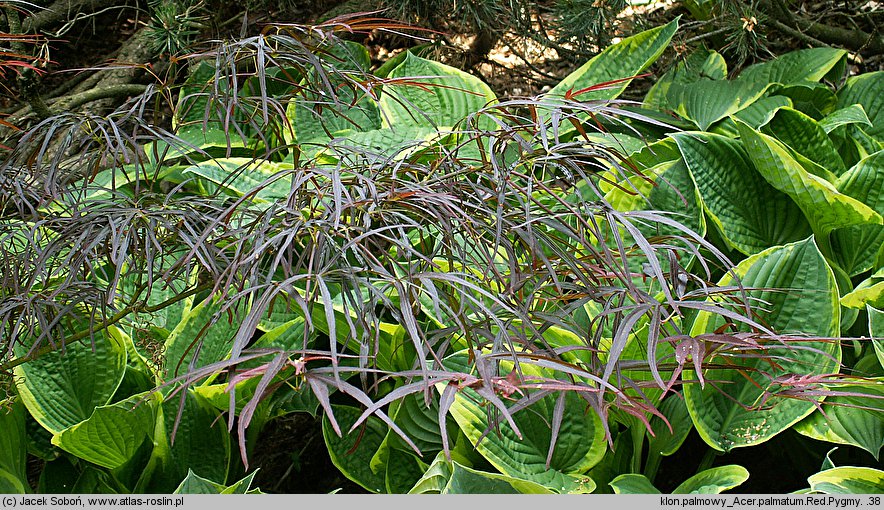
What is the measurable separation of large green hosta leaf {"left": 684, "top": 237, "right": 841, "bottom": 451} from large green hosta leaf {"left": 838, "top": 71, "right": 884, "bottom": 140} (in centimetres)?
84

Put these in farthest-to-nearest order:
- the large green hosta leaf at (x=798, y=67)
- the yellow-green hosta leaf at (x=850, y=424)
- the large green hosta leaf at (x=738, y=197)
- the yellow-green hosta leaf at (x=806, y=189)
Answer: the large green hosta leaf at (x=798, y=67) < the large green hosta leaf at (x=738, y=197) < the yellow-green hosta leaf at (x=806, y=189) < the yellow-green hosta leaf at (x=850, y=424)

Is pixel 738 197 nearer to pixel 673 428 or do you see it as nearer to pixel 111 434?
→ pixel 673 428

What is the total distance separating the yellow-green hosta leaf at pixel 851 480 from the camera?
0.90 meters

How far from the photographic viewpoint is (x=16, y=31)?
1146mm

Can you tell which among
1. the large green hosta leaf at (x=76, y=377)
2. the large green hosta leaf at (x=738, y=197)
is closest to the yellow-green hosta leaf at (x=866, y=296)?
the large green hosta leaf at (x=738, y=197)

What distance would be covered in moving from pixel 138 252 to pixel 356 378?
73 centimetres

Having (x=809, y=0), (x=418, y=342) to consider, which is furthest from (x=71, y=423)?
(x=809, y=0)

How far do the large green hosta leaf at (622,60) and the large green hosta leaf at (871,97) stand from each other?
1.67 ft

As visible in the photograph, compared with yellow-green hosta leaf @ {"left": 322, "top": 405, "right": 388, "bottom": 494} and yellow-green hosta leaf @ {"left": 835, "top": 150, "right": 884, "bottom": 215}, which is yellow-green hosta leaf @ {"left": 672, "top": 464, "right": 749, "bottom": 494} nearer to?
yellow-green hosta leaf @ {"left": 322, "top": 405, "right": 388, "bottom": 494}

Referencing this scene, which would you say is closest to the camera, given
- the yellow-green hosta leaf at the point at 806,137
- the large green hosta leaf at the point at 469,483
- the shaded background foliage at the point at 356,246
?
the shaded background foliage at the point at 356,246

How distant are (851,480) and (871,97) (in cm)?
118

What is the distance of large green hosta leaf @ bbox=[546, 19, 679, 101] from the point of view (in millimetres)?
1647

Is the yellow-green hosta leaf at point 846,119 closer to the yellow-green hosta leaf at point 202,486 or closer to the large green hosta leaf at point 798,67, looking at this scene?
the large green hosta leaf at point 798,67

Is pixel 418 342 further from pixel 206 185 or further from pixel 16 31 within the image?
pixel 206 185
